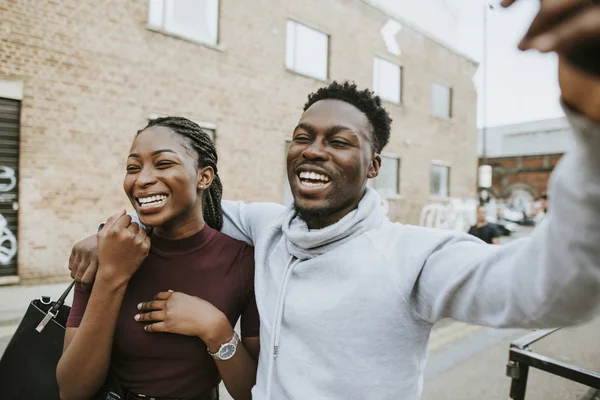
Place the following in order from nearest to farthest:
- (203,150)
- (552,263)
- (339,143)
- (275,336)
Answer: (552,263) → (275,336) → (339,143) → (203,150)

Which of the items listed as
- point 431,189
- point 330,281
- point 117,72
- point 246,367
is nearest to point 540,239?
point 330,281

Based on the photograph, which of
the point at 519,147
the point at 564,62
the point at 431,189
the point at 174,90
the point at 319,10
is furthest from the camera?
the point at 519,147

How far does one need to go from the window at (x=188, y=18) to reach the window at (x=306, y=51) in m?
2.12

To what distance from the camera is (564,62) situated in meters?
0.56

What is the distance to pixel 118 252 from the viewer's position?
1.42 m

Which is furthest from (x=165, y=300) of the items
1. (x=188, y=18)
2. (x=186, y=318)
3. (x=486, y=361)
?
(x=188, y=18)

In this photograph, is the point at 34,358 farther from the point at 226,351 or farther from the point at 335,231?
the point at 335,231

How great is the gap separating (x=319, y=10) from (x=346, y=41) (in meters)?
1.24

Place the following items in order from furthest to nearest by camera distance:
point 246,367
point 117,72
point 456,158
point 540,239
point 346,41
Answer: point 456,158
point 346,41
point 117,72
point 246,367
point 540,239

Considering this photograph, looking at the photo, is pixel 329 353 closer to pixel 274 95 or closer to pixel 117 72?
pixel 117 72

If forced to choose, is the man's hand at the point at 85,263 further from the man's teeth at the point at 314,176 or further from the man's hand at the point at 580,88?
the man's hand at the point at 580,88

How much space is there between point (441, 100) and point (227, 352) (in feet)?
50.6

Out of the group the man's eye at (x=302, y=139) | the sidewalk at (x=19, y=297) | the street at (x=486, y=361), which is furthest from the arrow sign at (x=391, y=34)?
the man's eye at (x=302, y=139)

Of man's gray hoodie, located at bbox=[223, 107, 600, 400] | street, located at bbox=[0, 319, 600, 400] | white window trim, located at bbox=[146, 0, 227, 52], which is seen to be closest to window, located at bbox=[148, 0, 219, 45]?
→ white window trim, located at bbox=[146, 0, 227, 52]
